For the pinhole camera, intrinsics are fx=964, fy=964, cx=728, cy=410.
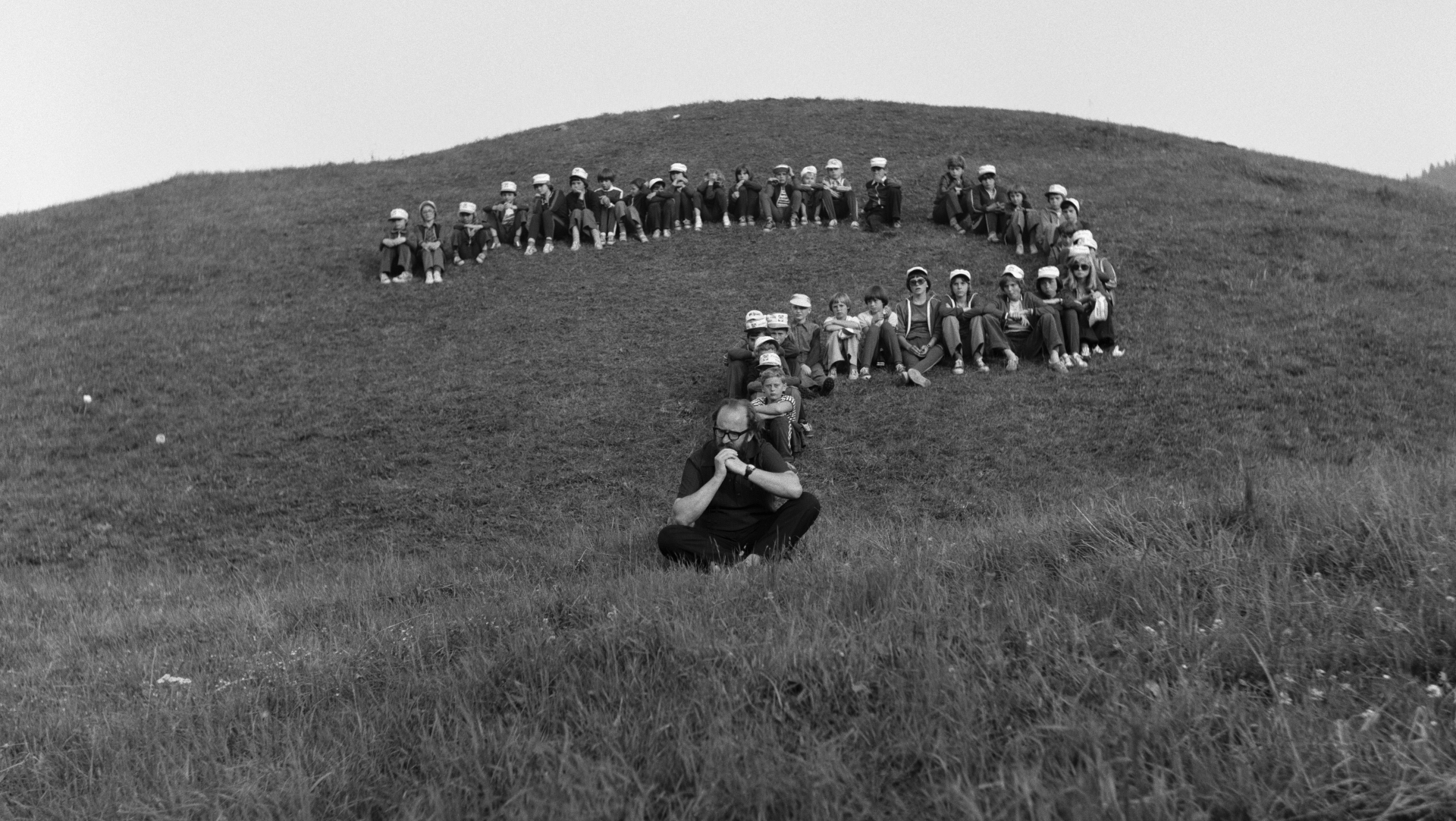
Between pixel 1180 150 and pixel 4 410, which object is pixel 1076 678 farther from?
pixel 1180 150

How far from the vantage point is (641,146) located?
1197 inches

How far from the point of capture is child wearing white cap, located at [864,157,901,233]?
2042cm

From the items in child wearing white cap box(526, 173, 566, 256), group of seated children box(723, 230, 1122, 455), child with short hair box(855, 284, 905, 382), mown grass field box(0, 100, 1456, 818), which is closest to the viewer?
mown grass field box(0, 100, 1456, 818)

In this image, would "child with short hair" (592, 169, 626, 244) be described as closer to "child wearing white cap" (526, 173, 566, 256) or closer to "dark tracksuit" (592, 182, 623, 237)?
"dark tracksuit" (592, 182, 623, 237)

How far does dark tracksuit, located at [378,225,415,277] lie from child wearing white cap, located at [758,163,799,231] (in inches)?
298

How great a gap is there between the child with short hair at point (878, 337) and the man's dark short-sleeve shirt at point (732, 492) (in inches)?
255

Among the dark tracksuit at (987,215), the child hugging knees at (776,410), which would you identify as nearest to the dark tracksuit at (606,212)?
the dark tracksuit at (987,215)

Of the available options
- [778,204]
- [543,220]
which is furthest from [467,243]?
[778,204]

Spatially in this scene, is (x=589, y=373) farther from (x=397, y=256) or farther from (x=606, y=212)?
(x=606, y=212)

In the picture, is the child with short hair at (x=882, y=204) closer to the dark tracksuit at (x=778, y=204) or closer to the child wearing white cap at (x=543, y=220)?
the dark tracksuit at (x=778, y=204)

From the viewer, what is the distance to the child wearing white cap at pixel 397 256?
1945 centimetres

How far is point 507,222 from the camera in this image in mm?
21281

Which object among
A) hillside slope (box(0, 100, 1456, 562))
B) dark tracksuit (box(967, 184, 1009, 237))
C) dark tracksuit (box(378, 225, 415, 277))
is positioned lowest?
hillside slope (box(0, 100, 1456, 562))

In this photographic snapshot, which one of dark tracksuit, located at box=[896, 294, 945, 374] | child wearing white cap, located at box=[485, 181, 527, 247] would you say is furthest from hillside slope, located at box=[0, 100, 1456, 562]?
child wearing white cap, located at box=[485, 181, 527, 247]
